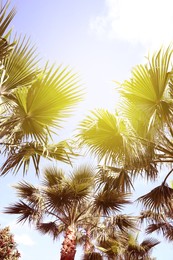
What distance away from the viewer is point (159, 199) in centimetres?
598

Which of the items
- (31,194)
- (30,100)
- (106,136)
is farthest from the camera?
(31,194)

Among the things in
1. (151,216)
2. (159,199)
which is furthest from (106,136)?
(151,216)

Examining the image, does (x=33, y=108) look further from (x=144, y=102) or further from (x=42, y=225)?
(x=42, y=225)

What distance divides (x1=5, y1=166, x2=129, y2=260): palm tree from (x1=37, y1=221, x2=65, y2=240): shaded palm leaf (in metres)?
0.80

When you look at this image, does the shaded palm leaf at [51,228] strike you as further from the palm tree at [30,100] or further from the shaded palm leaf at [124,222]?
the palm tree at [30,100]

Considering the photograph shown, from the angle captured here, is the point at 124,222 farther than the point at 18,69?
Yes

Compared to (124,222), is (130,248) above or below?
below

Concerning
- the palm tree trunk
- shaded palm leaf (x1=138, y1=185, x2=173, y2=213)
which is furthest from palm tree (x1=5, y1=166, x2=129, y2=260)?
shaded palm leaf (x1=138, y1=185, x2=173, y2=213)

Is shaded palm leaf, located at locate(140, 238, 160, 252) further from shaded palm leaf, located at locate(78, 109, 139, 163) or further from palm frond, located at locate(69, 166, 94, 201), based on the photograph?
shaded palm leaf, located at locate(78, 109, 139, 163)

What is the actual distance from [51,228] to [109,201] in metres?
2.65

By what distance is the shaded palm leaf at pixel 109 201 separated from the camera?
7253 millimetres

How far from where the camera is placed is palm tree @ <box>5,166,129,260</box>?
7602 mm

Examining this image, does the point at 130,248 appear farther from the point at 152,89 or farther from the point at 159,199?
the point at 152,89

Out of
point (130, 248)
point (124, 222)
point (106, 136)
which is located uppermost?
point (106, 136)
